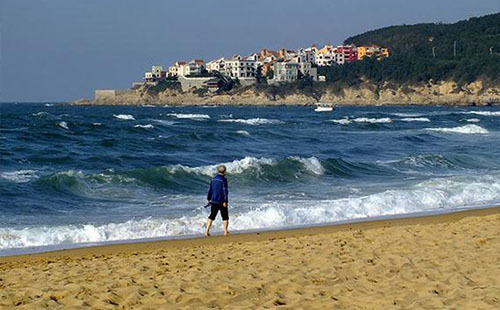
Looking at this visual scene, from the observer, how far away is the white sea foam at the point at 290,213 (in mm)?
12672

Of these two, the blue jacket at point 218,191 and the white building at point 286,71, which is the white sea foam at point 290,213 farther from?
the white building at point 286,71

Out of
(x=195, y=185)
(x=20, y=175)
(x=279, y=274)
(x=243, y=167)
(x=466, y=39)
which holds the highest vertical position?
(x=466, y=39)

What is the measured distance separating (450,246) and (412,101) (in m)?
133

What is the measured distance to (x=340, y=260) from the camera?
29.2 ft

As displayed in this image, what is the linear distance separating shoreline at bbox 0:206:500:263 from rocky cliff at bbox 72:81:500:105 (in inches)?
4577

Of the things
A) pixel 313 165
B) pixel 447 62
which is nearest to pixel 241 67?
pixel 447 62

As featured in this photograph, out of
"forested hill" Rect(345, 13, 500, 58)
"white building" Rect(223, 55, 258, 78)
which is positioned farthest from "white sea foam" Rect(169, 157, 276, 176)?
"white building" Rect(223, 55, 258, 78)

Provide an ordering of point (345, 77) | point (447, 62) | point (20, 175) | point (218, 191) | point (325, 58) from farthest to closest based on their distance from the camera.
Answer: point (325, 58)
point (345, 77)
point (447, 62)
point (20, 175)
point (218, 191)

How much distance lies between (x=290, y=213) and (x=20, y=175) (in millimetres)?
9241

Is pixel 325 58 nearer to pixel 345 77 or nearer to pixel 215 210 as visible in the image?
pixel 345 77

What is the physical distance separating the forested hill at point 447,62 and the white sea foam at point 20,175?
395 feet

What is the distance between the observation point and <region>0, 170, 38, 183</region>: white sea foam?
19.9 meters

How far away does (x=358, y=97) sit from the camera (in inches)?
5837

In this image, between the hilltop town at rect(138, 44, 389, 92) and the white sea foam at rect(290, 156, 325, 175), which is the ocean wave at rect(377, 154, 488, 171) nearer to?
the white sea foam at rect(290, 156, 325, 175)
